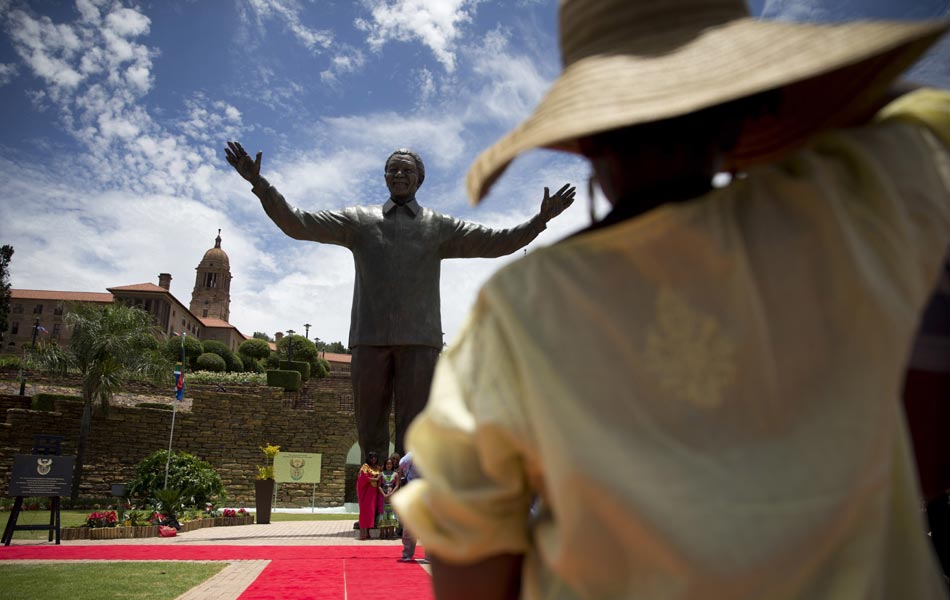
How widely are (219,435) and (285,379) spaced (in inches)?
289

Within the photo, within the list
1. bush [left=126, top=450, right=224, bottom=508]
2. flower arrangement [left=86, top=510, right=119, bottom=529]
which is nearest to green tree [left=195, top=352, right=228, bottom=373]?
bush [left=126, top=450, right=224, bottom=508]

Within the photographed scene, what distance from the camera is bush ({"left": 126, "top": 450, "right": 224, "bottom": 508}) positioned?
532 inches

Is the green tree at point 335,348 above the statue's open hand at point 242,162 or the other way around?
above

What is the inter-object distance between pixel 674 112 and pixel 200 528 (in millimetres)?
13565

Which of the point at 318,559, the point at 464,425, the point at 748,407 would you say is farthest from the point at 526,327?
the point at 318,559

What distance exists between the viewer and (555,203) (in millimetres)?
4555

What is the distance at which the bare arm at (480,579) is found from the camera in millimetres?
726

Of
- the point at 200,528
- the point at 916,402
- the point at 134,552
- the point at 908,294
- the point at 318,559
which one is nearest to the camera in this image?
the point at 908,294

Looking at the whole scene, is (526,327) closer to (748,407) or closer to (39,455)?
(748,407)

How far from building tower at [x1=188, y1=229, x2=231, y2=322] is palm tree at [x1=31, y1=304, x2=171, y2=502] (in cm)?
7592

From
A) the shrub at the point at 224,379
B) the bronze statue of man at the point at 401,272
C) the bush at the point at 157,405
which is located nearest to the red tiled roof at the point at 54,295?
the shrub at the point at 224,379

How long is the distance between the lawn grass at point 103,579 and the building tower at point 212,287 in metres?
97.7

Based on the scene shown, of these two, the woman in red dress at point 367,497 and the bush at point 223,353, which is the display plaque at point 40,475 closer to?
the woman in red dress at point 367,497

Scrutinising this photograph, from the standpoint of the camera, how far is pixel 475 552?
699 mm
